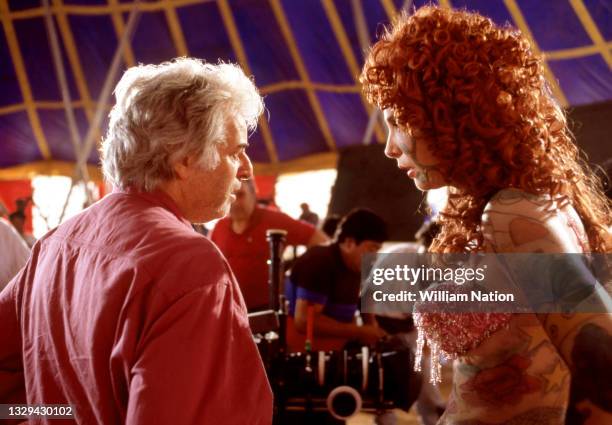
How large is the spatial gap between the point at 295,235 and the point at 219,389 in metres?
2.38

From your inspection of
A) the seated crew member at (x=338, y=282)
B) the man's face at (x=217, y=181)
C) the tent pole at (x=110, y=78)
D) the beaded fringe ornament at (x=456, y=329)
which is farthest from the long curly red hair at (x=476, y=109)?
the tent pole at (x=110, y=78)

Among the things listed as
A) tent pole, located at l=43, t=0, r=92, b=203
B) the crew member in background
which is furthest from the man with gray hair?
tent pole, located at l=43, t=0, r=92, b=203

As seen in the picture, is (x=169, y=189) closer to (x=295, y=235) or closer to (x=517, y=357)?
(x=517, y=357)

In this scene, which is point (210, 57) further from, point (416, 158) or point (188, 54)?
point (416, 158)

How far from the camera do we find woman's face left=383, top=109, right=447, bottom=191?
3.41 ft

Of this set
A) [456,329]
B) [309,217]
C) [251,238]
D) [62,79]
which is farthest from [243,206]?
[62,79]

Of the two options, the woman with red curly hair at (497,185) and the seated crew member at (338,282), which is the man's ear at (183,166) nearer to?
the woman with red curly hair at (497,185)

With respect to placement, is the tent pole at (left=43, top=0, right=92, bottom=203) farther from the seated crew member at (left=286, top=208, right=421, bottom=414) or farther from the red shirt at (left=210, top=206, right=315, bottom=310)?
the seated crew member at (left=286, top=208, right=421, bottom=414)

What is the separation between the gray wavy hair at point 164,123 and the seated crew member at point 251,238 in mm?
2011

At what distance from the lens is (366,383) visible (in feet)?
6.19

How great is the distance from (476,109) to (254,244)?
2.21 m

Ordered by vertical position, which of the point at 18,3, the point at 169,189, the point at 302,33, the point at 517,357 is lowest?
the point at 517,357

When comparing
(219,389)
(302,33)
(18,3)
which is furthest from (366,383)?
(18,3)

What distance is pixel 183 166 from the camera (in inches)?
39.3
